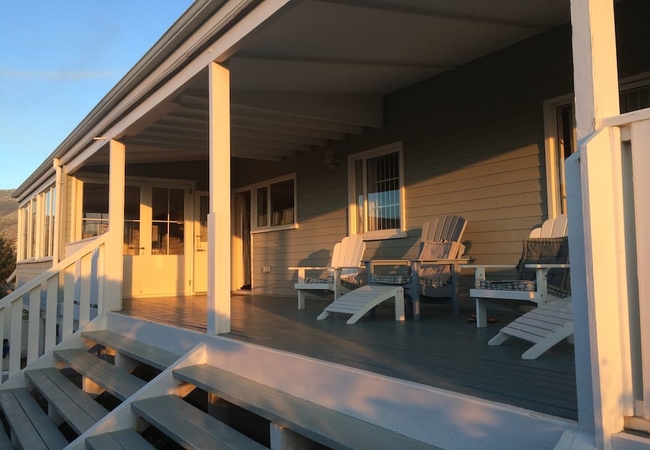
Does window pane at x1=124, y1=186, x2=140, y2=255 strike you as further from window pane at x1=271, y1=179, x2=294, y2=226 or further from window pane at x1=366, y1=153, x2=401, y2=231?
window pane at x1=366, y1=153, x2=401, y2=231

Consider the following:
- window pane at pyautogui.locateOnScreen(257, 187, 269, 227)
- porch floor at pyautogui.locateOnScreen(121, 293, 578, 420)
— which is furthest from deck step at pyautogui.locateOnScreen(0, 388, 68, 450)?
window pane at pyautogui.locateOnScreen(257, 187, 269, 227)

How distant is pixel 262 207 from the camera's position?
30.2 feet

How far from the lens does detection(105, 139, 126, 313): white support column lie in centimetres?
602

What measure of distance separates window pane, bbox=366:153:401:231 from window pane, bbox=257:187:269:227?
2.74 meters

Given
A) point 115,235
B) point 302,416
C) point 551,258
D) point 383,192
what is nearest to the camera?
point 302,416

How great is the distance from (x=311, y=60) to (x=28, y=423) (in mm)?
3780

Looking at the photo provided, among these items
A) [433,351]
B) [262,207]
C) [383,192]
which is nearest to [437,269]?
[383,192]

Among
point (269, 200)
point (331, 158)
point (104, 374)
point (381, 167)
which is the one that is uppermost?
point (331, 158)

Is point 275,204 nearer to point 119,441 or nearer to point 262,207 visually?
point 262,207

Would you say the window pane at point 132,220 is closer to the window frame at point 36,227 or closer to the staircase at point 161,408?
the window frame at point 36,227

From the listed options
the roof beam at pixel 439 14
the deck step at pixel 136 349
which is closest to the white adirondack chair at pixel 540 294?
the roof beam at pixel 439 14

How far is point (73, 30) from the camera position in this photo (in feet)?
83.5

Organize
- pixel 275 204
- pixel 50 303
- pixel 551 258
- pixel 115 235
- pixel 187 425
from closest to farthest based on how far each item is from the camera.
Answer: pixel 187 425
pixel 551 258
pixel 50 303
pixel 115 235
pixel 275 204

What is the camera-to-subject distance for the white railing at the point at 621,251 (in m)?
1.47
